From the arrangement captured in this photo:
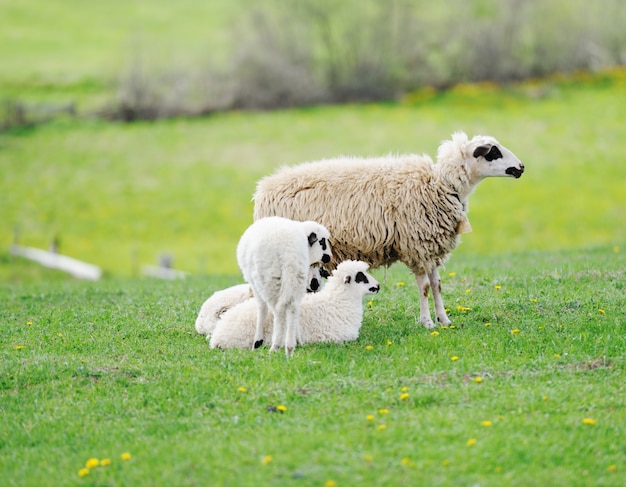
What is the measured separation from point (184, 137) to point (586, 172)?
19.0 m

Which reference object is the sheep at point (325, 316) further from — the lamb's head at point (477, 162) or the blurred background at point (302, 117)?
the blurred background at point (302, 117)

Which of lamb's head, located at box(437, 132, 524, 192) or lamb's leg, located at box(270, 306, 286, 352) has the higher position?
lamb's head, located at box(437, 132, 524, 192)

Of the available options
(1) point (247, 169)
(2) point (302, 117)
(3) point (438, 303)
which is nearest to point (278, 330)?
(3) point (438, 303)

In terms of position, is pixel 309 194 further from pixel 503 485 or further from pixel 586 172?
pixel 586 172

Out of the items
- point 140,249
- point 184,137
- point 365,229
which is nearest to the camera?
point 365,229

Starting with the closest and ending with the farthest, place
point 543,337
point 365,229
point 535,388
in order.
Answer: point 535,388
point 543,337
point 365,229

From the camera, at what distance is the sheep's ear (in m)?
11.3

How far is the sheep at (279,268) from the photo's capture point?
9766 mm

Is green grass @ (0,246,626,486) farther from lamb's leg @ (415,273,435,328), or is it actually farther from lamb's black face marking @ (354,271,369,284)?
lamb's black face marking @ (354,271,369,284)

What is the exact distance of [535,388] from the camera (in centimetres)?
864

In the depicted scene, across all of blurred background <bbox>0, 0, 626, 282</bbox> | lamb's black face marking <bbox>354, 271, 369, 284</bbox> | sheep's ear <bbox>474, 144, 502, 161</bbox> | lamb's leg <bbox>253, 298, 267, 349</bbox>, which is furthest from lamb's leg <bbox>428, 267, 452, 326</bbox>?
blurred background <bbox>0, 0, 626, 282</bbox>

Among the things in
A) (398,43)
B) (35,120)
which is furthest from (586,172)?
(35,120)

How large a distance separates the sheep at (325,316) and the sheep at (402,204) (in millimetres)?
589

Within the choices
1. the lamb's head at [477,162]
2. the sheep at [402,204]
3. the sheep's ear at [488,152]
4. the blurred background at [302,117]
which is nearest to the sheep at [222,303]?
the sheep at [402,204]
